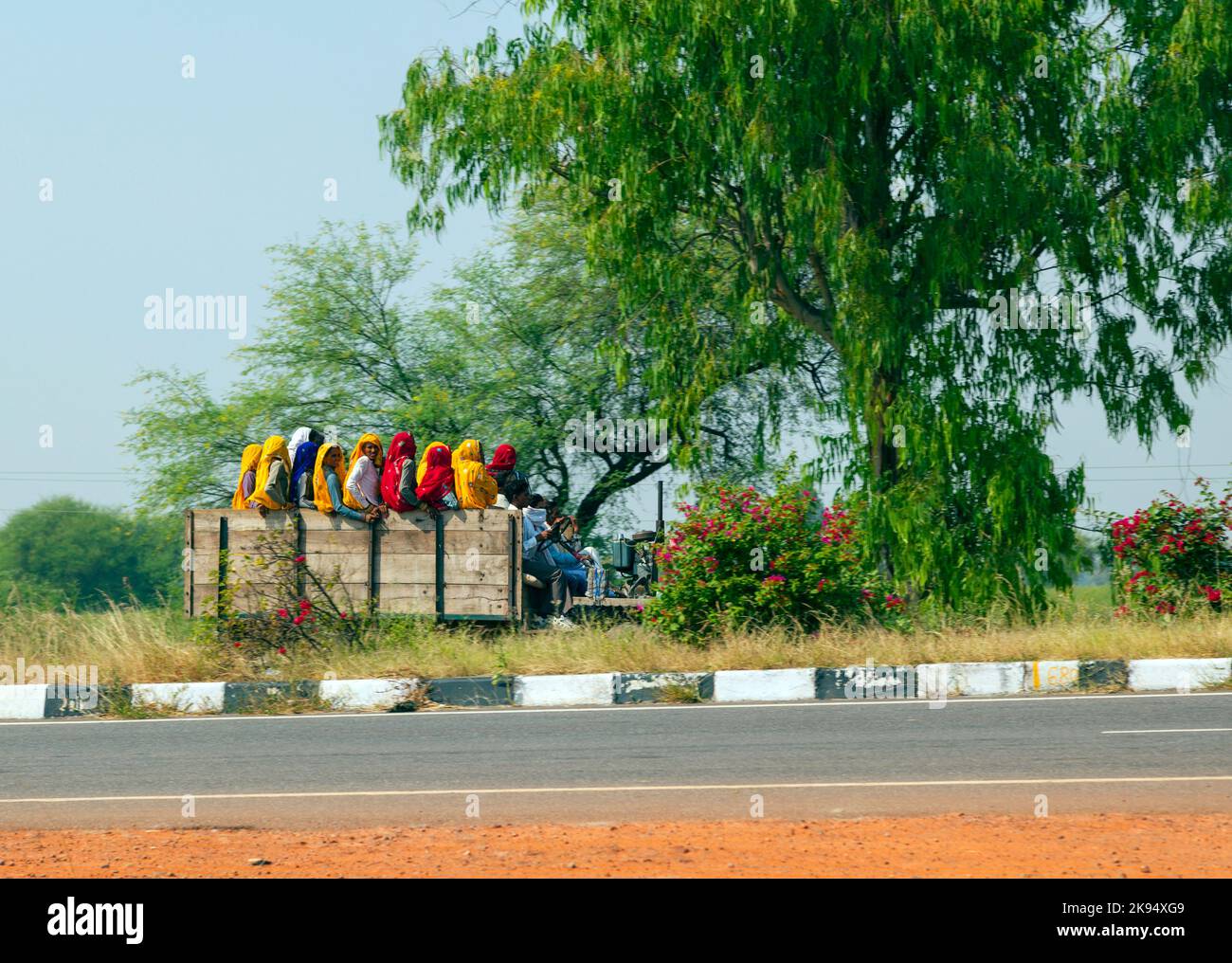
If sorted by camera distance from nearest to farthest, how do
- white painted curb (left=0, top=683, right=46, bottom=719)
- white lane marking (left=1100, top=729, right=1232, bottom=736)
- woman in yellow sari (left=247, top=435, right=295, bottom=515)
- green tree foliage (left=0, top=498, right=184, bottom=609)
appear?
white lane marking (left=1100, top=729, right=1232, bottom=736) → white painted curb (left=0, top=683, right=46, bottom=719) → woman in yellow sari (left=247, top=435, right=295, bottom=515) → green tree foliage (left=0, top=498, right=184, bottom=609)

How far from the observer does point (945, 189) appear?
575 inches

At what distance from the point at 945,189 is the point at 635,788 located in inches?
356

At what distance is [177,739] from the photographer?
988cm

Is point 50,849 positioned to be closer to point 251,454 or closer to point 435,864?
point 435,864

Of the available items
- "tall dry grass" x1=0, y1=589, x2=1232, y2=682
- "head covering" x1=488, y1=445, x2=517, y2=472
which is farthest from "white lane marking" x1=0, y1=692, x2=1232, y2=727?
"head covering" x1=488, y1=445, x2=517, y2=472

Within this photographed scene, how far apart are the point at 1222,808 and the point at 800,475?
9.54 meters

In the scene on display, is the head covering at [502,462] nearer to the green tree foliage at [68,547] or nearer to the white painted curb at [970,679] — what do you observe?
the white painted curb at [970,679]

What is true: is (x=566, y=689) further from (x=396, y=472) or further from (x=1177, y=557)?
(x=1177, y=557)

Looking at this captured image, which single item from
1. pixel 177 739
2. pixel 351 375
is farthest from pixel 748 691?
pixel 351 375

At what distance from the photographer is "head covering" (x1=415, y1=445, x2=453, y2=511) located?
42.1 feet

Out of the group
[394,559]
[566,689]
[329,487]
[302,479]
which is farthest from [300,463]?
[566,689]

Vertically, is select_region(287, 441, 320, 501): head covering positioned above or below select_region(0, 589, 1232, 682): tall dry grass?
above

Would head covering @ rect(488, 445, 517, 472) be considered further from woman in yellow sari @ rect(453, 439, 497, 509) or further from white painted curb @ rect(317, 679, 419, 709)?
white painted curb @ rect(317, 679, 419, 709)

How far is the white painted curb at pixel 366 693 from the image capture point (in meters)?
11.4
